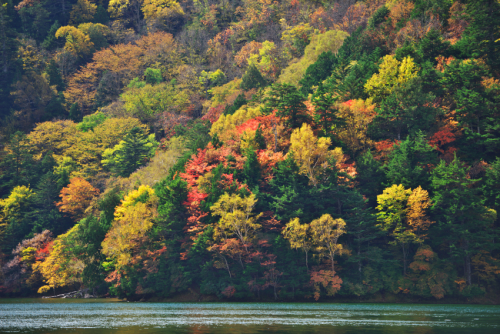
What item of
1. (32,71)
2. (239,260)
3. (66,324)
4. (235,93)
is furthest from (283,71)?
(66,324)

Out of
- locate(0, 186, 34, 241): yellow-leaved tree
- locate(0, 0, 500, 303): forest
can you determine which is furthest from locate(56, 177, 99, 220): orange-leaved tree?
locate(0, 186, 34, 241): yellow-leaved tree

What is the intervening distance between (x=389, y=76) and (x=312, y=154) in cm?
1459

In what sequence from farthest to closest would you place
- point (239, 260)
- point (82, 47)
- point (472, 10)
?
point (82, 47) → point (472, 10) → point (239, 260)

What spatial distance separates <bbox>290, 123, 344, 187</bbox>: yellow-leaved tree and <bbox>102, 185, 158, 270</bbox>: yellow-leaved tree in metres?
18.0

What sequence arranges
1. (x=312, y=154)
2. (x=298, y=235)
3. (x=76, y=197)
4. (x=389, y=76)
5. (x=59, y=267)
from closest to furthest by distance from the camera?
(x=298, y=235) → (x=312, y=154) → (x=389, y=76) → (x=59, y=267) → (x=76, y=197)

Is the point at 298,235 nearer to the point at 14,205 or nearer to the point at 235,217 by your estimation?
the point at 235,217

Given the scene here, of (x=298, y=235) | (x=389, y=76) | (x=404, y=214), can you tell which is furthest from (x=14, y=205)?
(x=404, y=214)

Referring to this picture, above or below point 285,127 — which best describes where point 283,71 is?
above

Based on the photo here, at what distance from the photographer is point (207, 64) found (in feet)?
355

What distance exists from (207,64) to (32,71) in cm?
3546

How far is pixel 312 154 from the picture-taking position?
56375 mm

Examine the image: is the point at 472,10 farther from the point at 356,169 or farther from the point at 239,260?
the point at 239,260

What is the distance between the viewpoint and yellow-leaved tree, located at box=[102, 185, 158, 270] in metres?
59.0

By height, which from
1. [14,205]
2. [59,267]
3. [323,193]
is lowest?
[59,267]
